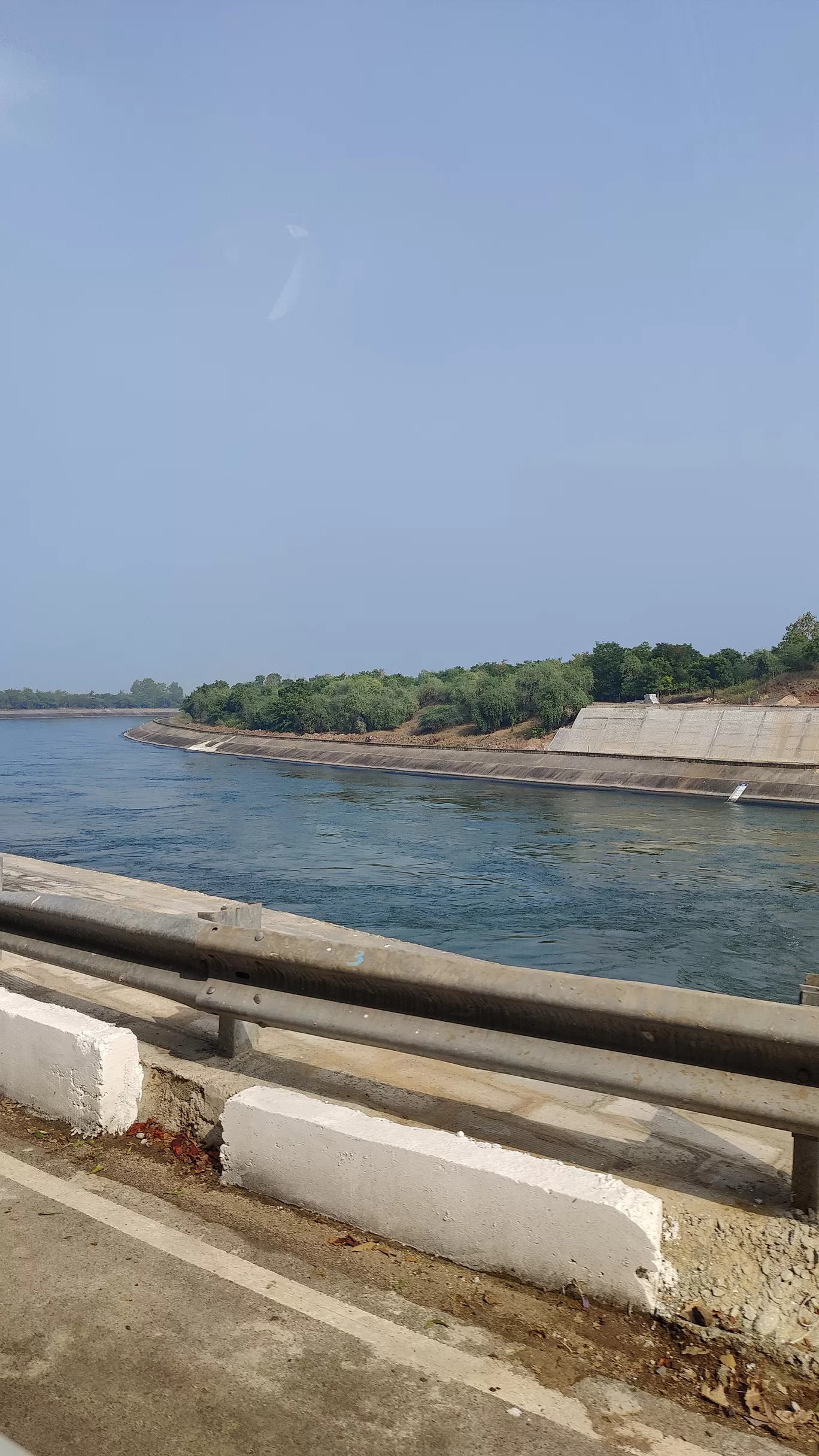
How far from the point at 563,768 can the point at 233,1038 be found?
70826 millimetres

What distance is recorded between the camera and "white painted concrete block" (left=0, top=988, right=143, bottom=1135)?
459cm

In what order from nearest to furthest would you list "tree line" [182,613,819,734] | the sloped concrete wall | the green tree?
the sloped concrete wall < "tree line" [182,613,819,734] < the green tree

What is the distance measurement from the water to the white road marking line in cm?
1601

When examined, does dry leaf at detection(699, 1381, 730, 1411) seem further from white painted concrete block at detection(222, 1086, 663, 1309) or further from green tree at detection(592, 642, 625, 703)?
green tree at detection(592, 642, 625, 703)

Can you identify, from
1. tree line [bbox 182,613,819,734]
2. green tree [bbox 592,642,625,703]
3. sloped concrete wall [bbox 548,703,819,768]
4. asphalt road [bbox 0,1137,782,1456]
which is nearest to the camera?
asphalt road [bbox 0,1137,782,1456]

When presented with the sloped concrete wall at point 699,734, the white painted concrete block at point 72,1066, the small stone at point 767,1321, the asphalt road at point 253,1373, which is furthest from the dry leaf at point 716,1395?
the sloped concrete wall at point 699,734

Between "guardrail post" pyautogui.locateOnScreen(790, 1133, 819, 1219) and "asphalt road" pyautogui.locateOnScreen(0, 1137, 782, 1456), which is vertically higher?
"guardrail post" pyautogui.locateOnScreen(790, 1133, 819, 1219)

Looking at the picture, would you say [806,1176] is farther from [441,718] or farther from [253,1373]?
[441,718]

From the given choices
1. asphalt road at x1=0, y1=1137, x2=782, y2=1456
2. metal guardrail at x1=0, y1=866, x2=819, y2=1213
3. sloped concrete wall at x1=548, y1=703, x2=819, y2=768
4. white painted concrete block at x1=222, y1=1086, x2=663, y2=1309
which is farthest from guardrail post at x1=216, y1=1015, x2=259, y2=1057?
sloped concrete wall at x1=548, y1=703, x2=819, y2=768

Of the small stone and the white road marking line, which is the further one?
the small stone

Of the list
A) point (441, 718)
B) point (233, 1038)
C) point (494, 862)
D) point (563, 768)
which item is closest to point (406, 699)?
point (441, 718)

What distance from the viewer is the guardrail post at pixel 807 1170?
3.28 metres

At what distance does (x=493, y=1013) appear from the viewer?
3.84 metres

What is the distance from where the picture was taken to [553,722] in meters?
89.1
